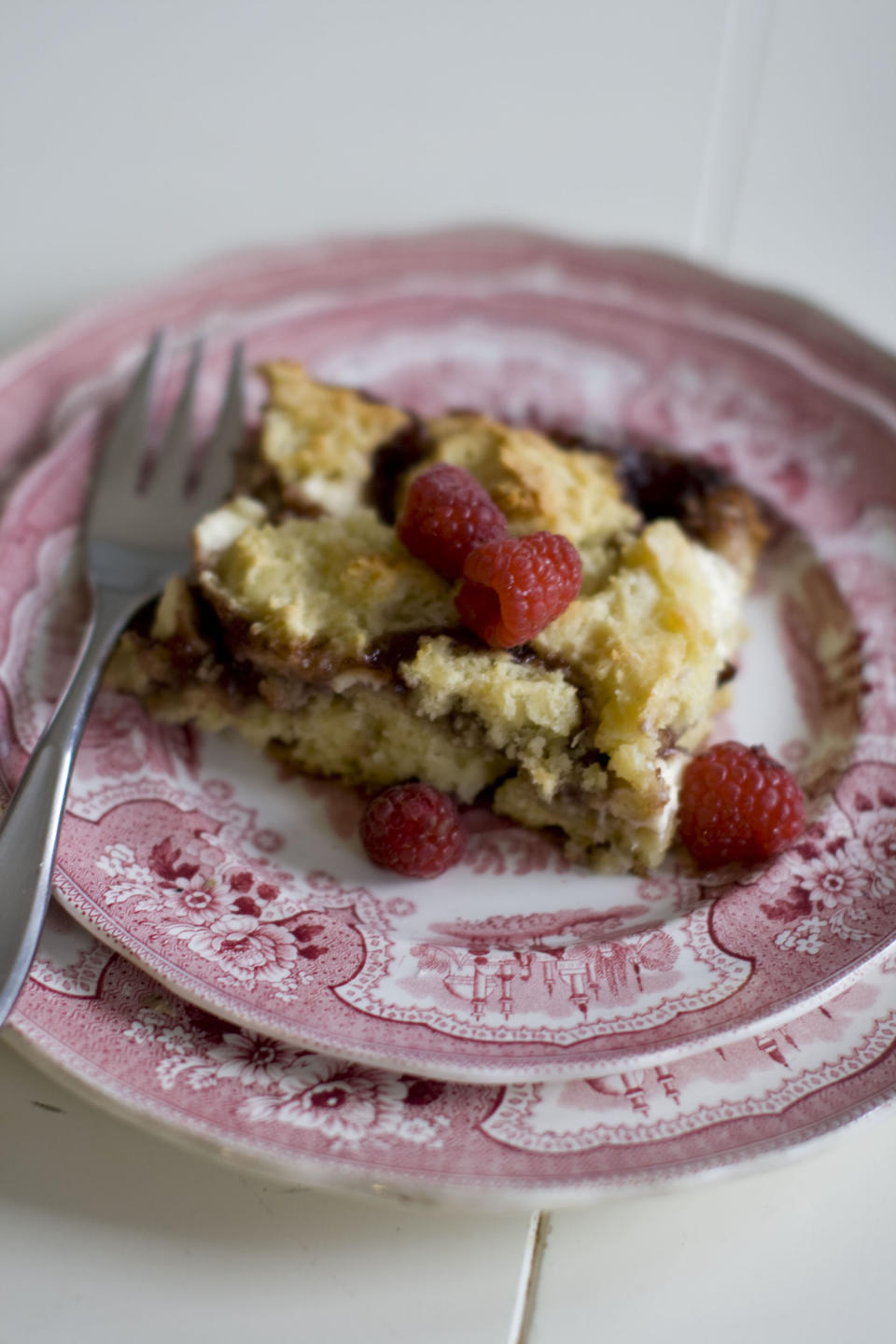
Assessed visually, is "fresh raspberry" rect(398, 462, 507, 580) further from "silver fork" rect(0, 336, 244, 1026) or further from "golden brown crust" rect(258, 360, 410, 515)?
"silver fork" rect(0, 336, 244, 1026)

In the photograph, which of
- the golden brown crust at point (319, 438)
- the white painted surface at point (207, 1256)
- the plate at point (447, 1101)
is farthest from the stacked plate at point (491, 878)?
the golden brown crust at point (319, 438)

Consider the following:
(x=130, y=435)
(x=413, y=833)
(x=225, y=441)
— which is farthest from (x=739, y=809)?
(x=130, y=435)

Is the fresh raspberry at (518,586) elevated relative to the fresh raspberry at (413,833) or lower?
elevated

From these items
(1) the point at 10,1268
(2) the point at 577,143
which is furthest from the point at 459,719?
(2) the point at 577,143

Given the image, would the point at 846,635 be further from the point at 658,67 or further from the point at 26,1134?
the point at 658,67

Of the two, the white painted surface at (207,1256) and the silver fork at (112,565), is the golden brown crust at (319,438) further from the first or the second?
the white painted surface at (207,1256)

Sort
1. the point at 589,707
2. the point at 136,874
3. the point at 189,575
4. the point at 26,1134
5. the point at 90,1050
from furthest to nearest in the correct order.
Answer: the point at 189,575 < the point at 589,707 < the point at 136,874 < the point at 26,1134 < the point at 90,1050

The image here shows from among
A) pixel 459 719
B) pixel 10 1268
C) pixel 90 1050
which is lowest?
pixel 10 1268
